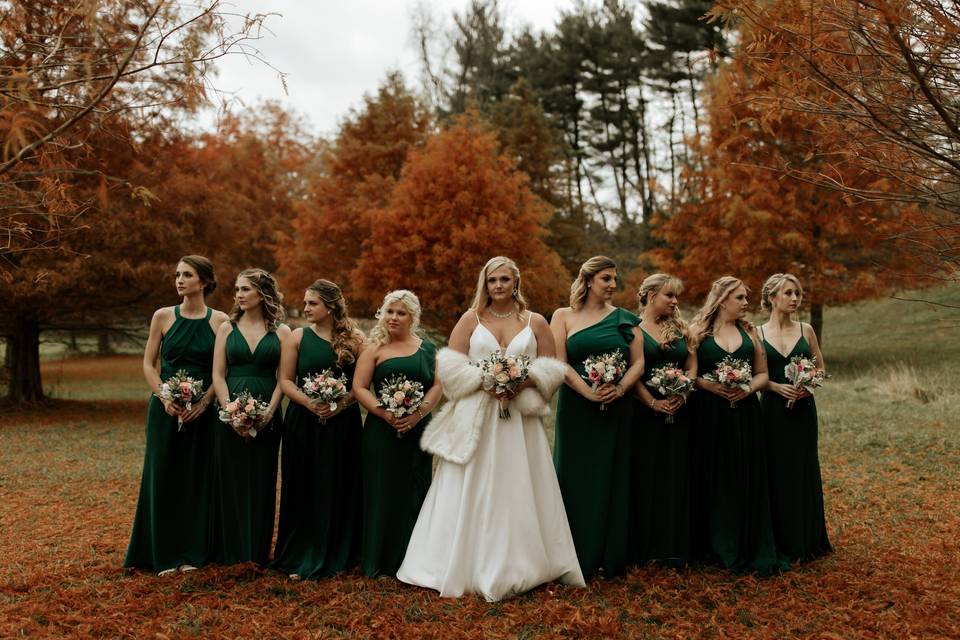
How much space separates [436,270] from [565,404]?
1132 centimetres

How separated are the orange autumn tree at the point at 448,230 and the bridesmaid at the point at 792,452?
10.8 meters

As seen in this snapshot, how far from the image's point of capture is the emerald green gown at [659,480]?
6293 mm

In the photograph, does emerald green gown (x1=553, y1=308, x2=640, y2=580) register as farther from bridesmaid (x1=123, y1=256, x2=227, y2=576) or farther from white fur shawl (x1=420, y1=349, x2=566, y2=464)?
bridesmaid (x1=123, y1=256, x2=227, y2=576)

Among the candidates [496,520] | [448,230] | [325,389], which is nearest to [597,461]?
[496,520]

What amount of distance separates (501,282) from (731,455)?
2481 millimetres

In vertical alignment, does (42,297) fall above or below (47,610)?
above

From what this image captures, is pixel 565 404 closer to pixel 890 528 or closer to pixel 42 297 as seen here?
pixel 890 528

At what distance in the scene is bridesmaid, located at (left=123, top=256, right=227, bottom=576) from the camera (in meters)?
6.19

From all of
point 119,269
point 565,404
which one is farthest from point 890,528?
point 119,269

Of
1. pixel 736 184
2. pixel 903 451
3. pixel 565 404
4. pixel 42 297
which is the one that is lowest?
pixel 903 451

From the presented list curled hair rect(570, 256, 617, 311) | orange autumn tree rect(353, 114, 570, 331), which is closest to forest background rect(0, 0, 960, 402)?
orange autumn tree rect(353, 114, 570, 331)

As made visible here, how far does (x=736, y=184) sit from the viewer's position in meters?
20.4

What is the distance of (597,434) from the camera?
20.4 feet

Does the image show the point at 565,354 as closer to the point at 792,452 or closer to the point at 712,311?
the point at 712,311
